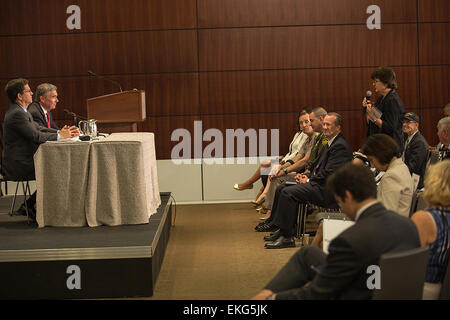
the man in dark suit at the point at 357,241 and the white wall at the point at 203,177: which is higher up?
the man in dark suit at the point at 357,241

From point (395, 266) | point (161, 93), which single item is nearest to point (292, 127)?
point (161, 93)

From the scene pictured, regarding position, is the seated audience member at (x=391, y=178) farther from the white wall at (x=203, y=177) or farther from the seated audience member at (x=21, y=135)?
the white wall at (x=203, y=177)

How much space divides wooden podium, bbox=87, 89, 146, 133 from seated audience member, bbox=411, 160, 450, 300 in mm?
3597

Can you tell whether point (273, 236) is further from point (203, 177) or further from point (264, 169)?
point (203, 177)

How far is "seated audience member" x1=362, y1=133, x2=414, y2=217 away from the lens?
12.6 feet

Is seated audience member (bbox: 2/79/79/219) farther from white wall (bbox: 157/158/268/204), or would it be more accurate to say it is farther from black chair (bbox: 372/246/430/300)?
black chair (bbox: 372/246/430/300)

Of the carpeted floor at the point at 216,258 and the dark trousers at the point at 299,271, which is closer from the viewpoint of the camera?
the dark trousers at the point at 299,271

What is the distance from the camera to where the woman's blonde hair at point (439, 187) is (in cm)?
289

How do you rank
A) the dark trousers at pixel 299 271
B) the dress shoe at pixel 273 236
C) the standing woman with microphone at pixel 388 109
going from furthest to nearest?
the dress shoe at pixel 273 236 < the standing woman with microphone at pixel 388 109 < the dark trousers at pixel 299 271

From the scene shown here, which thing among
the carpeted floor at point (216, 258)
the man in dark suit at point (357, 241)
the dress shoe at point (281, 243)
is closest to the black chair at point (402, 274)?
the man in dark suit at point (357, 241)

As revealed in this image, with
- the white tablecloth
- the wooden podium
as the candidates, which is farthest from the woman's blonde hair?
the wooden podium

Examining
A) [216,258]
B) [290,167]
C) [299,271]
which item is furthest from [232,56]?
[299,271]

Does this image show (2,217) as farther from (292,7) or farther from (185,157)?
(292,7)

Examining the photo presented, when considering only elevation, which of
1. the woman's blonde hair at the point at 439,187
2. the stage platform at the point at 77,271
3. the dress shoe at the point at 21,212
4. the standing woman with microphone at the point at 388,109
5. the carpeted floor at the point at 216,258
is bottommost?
the carpeted floor at the point at 216,258
